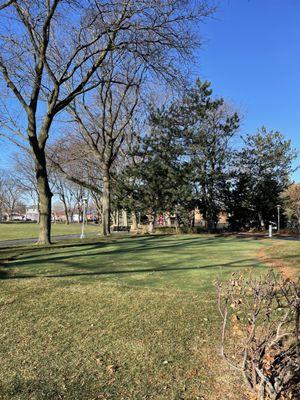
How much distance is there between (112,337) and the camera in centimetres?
423

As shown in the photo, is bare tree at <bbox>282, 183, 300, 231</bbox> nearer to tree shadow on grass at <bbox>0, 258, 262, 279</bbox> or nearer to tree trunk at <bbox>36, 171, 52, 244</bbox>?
tree trunk at <bbox>36, 171, 52, 244</bbox>

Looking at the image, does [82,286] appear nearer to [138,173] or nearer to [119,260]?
[119,260]

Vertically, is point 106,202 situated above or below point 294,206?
below

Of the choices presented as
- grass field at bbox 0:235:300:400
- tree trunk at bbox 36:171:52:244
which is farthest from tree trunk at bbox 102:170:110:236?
grass field at bbox 0:235:300:400

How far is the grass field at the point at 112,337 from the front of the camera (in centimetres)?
318

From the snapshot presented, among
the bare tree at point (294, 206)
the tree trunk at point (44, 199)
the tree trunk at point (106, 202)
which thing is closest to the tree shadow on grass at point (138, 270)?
the tree trunk at point (44, 199)

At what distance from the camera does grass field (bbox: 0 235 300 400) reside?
10.4ft

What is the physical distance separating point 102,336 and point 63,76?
12129mm

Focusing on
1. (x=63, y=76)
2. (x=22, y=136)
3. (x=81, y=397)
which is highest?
(x=63, y=76)

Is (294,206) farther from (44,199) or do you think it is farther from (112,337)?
(112,337)

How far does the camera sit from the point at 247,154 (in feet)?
98.5

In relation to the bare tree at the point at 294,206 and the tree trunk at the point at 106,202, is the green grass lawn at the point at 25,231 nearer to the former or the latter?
the tree trunk at the point at 106,202

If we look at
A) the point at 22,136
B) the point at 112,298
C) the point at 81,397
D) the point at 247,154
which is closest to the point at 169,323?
the point at 112,298

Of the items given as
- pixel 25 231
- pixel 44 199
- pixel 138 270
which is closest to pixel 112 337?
pixel 138 270
